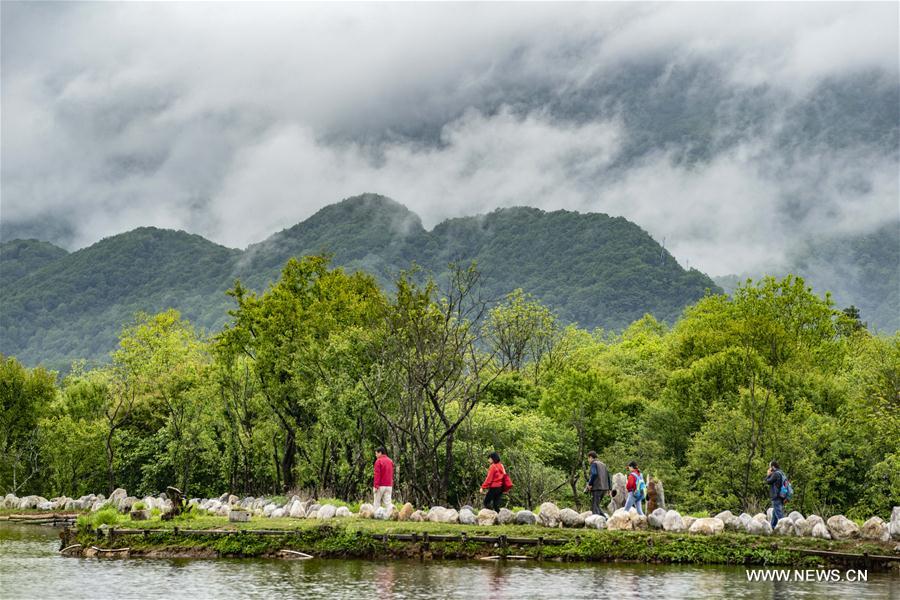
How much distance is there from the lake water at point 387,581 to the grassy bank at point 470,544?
831 mm

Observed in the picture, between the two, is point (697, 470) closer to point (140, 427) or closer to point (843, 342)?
point (843, 342)

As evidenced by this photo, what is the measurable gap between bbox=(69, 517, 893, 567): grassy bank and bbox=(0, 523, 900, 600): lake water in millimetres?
831

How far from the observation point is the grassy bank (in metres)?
29.8

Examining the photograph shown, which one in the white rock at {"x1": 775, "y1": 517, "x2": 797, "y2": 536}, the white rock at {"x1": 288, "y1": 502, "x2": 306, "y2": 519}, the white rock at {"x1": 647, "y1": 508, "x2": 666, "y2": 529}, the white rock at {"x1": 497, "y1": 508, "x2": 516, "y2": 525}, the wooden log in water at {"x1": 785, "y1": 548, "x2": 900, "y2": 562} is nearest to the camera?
the wooden log in water at {"x1": 785, "y1": 548, "x2": 900, "y2": 562}

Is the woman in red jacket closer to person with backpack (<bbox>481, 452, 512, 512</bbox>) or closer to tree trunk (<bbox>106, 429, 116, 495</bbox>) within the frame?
person with backpack (<bbox>481, 452, 512, 512</bbox>)

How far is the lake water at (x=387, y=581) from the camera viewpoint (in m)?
24.0

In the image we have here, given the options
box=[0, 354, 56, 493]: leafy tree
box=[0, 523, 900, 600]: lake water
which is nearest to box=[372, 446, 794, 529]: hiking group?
box=[0, 523, 900, 600]: lake water

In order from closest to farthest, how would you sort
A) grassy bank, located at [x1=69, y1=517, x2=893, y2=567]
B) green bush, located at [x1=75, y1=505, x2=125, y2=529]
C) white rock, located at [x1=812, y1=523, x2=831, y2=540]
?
grassy bank, located at [x1=69, y1=517, x2=893, y2=567] → white rock, located at [x1=812, y1=523, x2=831, y2=540] → green bush, located at [x1=75, y1=505, x2=125, y2=529]

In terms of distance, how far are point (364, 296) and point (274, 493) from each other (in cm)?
1246

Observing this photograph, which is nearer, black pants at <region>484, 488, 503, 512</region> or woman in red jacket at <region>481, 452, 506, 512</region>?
woman in red jacket at <region>481, 452, 506, 512</region>

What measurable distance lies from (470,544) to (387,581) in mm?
5502

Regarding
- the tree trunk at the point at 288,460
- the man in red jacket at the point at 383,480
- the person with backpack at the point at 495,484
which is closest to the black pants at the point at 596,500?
the person with backpack at the point at 495,484

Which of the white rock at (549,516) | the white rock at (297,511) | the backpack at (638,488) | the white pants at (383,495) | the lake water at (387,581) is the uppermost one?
the backpack at (638,488)

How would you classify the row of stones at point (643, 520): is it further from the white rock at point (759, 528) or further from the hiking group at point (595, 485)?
the hiking group at point (595, 485)
